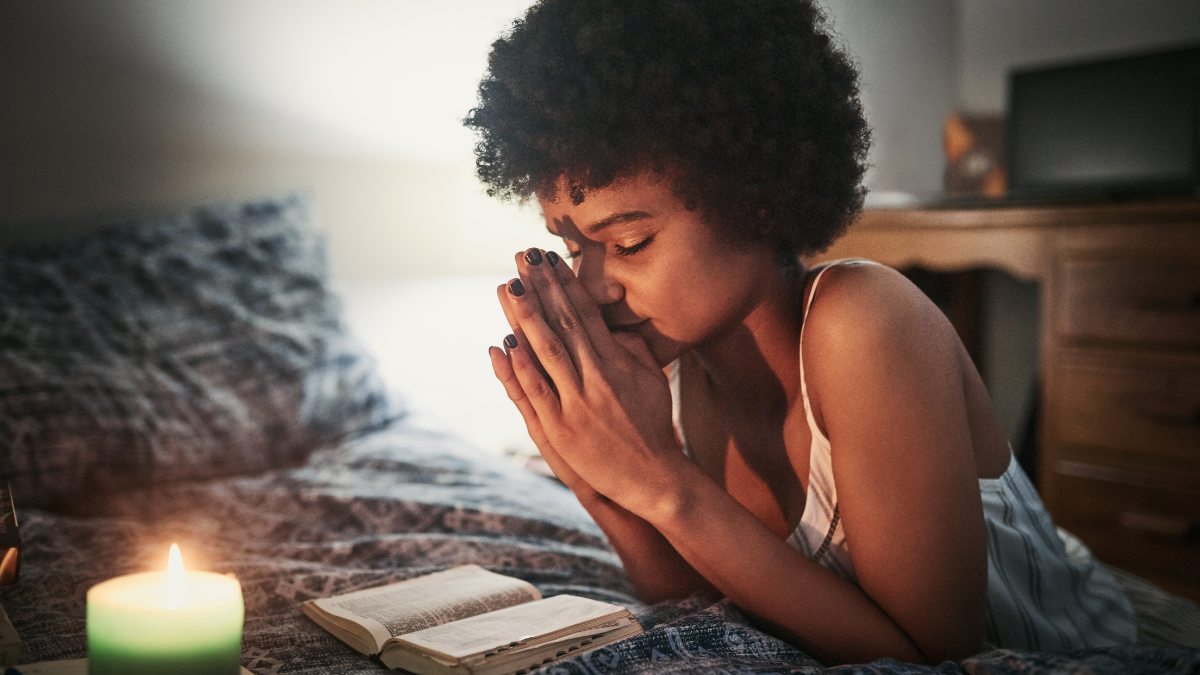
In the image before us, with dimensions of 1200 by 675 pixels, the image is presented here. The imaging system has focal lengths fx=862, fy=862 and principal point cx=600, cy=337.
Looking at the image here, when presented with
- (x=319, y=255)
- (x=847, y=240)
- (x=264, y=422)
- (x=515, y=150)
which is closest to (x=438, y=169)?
(x=319, y=255)

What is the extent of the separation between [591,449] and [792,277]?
288mm

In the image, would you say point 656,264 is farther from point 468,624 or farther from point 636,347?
point 468,624

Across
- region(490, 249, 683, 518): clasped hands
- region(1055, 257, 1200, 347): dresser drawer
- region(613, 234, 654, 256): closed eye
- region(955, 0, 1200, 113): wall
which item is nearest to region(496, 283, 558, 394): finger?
region(490, 249, 683, 518): clasped hands

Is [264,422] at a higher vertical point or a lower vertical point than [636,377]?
lower

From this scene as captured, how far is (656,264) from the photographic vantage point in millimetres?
748

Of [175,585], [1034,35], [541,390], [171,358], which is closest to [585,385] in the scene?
[541,390]

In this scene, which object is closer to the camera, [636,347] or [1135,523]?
[636,347]

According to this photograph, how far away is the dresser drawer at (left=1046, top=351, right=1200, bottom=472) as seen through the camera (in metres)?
1.66

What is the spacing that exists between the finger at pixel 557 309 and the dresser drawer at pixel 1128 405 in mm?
1448

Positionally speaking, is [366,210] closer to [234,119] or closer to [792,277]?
[234,119]

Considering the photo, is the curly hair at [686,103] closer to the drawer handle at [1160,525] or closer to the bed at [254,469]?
the bed at [254,469]

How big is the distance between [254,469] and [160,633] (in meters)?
1.05

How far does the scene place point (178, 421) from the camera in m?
1.40

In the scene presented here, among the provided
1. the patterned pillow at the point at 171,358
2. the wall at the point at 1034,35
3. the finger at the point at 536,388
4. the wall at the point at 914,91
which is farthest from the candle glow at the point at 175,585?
the wall at the point at 1034,35
